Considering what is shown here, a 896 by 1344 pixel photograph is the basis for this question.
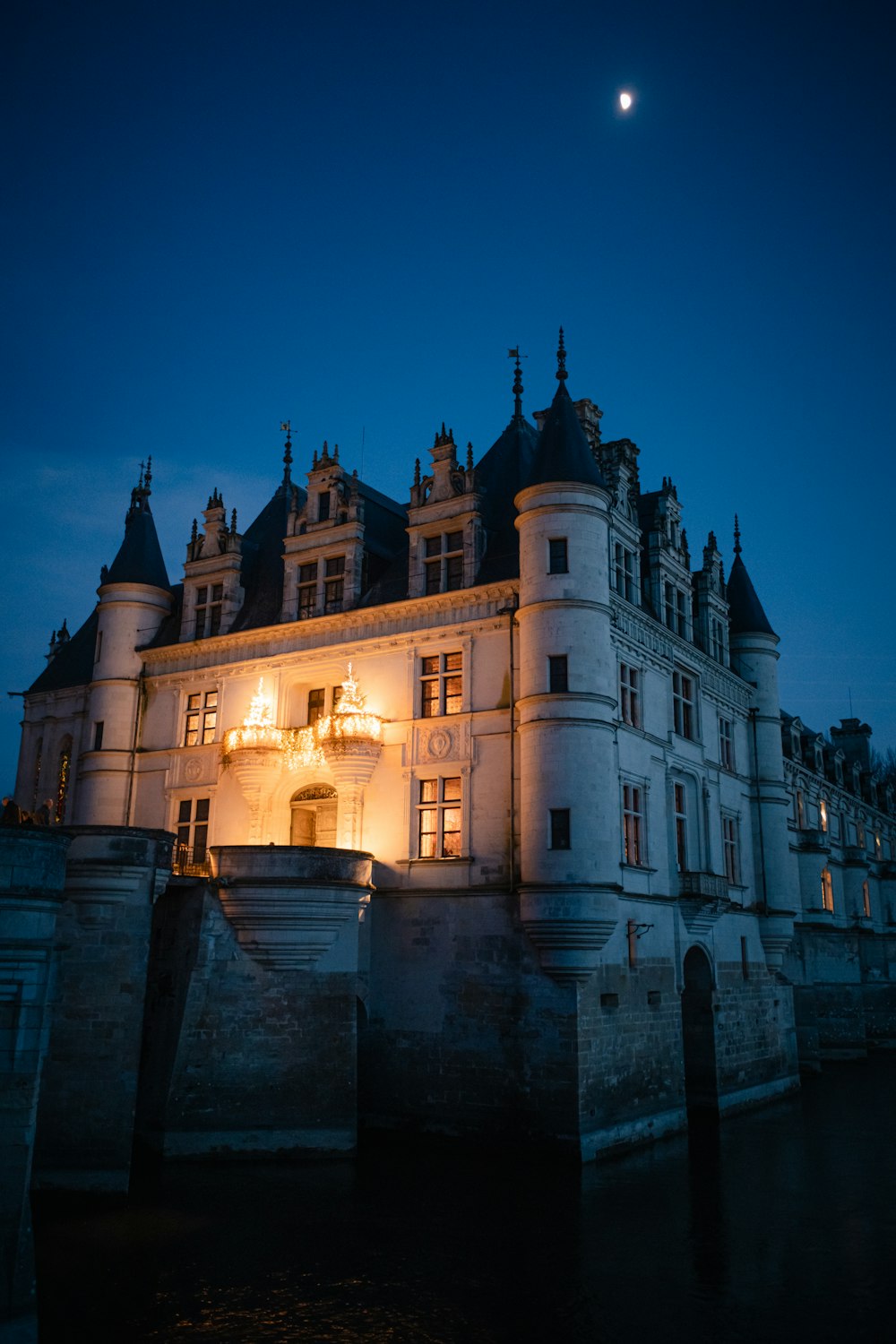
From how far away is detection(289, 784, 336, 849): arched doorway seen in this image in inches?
1293

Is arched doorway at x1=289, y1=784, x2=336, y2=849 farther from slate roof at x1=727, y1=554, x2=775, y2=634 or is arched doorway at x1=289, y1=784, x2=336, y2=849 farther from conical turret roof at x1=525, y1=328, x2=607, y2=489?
slate roof at x1=727, y1=554, x2=775, y2=634

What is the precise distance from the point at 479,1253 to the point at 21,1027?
31.5ft

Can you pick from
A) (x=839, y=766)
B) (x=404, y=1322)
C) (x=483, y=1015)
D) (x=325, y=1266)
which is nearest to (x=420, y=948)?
(x=483, y=1015)

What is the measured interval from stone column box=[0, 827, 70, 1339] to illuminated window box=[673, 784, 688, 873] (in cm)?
2310

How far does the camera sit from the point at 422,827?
29.9 metres

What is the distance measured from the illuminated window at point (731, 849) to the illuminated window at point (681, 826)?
10.5ft

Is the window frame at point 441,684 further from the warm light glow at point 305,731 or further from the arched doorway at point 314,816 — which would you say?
the arched doorway at point 314,816

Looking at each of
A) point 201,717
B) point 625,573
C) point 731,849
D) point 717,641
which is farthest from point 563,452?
point 731,849

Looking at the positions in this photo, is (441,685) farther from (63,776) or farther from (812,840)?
(812,840)

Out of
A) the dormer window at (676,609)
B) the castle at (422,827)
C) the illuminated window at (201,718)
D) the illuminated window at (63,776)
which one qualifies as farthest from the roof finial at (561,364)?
the illuminated window at (63,776)

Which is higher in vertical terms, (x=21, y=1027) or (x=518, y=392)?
(x=518, y=392)

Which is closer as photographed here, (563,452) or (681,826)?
(563,452)

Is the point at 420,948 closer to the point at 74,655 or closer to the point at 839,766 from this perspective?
the point at 74,655

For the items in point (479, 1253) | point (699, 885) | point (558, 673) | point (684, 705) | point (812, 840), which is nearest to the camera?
point (479, 1253)
